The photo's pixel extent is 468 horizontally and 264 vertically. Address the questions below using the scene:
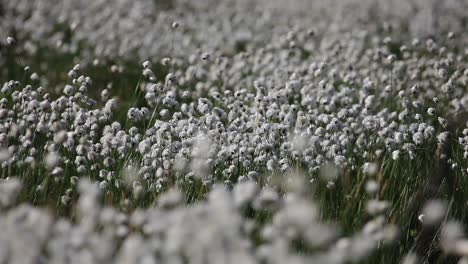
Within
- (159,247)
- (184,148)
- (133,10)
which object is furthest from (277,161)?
(133,10)

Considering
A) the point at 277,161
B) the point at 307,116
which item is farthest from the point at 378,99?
the point at 277,161

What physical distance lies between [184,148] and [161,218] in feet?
7.42

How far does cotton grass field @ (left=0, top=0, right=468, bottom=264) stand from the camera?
1.85m

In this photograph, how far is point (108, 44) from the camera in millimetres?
9297

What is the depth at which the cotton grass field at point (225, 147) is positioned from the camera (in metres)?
1.85

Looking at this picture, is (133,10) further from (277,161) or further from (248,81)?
(277,161)

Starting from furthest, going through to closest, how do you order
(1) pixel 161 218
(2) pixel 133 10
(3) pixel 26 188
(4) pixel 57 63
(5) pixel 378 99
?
1. (2) pixel 133 10
2. (4) pixel 57 63
3. (5) pixel 378 99
4. (3) pixel 26 188
5. (1) pixel 161 218

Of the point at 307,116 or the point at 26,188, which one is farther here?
the point at 307,116

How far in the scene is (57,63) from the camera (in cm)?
876

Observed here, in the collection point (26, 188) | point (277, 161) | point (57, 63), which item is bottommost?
point (277, 161)

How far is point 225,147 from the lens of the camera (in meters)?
4.16

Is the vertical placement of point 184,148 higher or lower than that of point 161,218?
lower

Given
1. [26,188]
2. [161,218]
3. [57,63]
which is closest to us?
[161,218]

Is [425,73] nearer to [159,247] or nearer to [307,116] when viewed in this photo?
[307,116]
